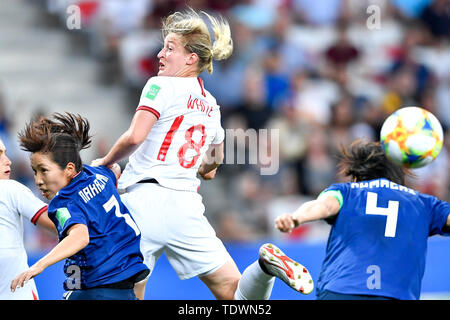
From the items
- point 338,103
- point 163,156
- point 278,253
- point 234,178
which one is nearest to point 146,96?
point 163,156

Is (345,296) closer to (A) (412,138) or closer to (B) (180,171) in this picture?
(A) (412,138)

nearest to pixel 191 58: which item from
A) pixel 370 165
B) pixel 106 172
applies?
pixel 106 172

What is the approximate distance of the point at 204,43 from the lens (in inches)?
210

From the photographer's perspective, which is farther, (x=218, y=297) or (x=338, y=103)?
(x=338, y=103)

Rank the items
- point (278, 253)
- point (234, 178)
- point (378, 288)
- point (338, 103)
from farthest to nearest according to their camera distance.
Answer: point (338, 103) < point (234, 178) < point (278, 253) < point (378, 288)

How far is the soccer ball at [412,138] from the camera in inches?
191

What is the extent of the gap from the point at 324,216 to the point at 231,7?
696 cm

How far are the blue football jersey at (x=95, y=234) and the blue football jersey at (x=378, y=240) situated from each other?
1.15m

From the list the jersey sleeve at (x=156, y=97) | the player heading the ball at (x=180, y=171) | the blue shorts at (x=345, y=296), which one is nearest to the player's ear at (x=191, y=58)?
the player heading the ball at (x=180, y=171)

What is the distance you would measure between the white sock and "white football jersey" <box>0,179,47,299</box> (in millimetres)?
1301

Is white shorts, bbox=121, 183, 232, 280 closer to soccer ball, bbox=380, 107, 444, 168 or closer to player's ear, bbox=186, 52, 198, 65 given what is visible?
player's ear, bbox=186, 52, 198, 65

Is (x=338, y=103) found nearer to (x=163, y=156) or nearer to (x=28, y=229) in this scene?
(x=28, y=229)

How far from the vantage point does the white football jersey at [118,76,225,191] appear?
5113mm

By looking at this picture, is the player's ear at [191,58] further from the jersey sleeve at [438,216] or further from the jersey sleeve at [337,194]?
the jersey sleeve at [438,216]
